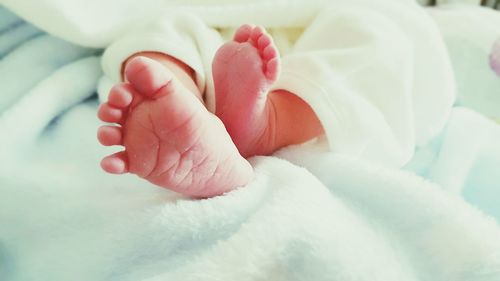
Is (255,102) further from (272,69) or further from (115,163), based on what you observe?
(115,163)

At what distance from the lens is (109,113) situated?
0.48 metres

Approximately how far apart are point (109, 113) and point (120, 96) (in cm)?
2

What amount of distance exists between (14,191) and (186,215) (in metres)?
0.16

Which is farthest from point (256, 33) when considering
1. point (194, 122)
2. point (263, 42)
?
point (194, 122)

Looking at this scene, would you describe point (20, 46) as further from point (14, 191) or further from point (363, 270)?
point (363, 270)

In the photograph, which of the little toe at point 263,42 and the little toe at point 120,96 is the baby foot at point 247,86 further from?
the little toe at point 120,96

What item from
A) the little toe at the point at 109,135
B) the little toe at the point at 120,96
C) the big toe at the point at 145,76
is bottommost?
the little toe at the point at 109,135

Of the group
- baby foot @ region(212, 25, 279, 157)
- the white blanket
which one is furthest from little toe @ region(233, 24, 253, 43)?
the white blanket

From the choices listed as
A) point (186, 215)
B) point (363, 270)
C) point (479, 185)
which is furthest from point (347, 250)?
point (479, 185)

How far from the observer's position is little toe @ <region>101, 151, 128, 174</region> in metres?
0.47

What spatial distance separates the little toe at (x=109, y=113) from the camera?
475 millimetres

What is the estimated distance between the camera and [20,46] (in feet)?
2.57

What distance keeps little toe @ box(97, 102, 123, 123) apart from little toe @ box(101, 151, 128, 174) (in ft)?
0.09

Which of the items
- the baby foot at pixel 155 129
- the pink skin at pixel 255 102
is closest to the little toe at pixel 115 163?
the baby foot at pixel 155 129
